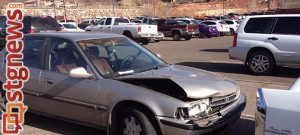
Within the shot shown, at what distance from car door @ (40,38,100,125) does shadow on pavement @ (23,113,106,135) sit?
34 cm

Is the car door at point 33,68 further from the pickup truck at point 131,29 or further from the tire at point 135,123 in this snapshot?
the pickup truck at point 131,29

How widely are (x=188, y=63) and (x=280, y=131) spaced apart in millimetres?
10392

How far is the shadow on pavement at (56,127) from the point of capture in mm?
5367

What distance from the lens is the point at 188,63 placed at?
42.4 ft

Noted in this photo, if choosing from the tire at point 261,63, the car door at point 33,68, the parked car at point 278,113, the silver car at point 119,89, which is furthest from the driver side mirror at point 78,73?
the tire at point 261,63

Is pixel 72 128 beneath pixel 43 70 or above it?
beneath

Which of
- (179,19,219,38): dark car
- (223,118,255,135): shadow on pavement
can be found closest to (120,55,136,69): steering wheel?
(223,118,255,135): shadow on pavement

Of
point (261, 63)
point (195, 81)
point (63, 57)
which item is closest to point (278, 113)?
point (195, 81)

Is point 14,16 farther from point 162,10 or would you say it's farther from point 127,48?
point 162,10

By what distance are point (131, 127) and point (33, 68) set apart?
198 centimetres

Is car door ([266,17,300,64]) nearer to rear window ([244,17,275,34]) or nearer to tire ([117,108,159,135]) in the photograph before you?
rear window ([244,17,275,34])

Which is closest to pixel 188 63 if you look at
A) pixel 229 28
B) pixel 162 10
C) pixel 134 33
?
pixel 134 33

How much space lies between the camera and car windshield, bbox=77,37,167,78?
5.02 meters

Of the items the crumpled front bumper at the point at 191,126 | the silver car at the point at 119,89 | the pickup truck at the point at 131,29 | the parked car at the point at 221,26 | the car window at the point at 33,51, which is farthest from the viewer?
the parked car at the point at 221,26
